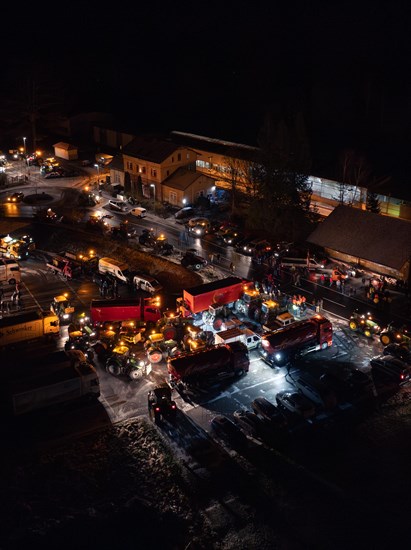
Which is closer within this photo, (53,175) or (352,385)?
(352,385)

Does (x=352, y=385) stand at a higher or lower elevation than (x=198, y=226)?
higher

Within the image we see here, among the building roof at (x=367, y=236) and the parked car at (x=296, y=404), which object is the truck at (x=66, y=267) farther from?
the parked car at (x=296, y=404)

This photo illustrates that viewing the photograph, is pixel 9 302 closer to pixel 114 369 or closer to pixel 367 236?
pixel 114 369

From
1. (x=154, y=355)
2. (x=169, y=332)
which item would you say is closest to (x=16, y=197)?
(x=169, y=332)

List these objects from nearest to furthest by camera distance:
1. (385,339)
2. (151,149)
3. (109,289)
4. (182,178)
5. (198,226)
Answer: (385,339)
(109,289)
(198,226)
(182,178)
(151,149)

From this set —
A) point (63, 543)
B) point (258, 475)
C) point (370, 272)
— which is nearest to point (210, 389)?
point (258, 475)

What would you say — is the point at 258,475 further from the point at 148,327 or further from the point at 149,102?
the point at 149,102

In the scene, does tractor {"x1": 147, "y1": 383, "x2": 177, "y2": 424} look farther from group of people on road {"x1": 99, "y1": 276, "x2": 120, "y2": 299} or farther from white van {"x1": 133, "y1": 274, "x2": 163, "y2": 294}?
group of people on road {"x1": 99, "y1": 276, "x2": 120, "y2": 299}
